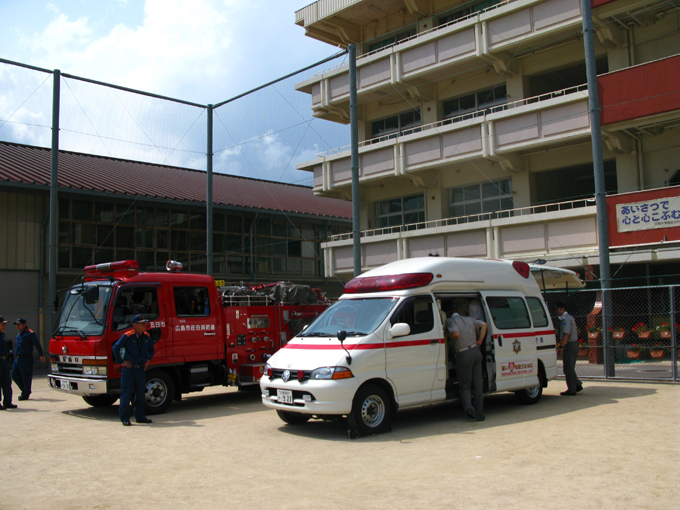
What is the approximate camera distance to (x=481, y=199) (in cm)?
2241

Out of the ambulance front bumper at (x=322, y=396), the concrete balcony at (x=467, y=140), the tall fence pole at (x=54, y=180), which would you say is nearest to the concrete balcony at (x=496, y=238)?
the concrete balcony at (x=467, y=140)

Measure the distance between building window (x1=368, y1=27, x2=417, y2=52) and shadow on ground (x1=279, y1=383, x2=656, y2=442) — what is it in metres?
16.6

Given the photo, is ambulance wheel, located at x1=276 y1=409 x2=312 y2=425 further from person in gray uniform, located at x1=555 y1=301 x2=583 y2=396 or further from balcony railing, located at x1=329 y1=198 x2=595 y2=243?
balcony railing, located at x1=329 y1=198 x2=595 y2=243

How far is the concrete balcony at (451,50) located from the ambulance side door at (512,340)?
11.7 meters

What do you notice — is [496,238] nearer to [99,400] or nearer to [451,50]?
[451,50]

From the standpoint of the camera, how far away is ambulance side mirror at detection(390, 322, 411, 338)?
28.6ft

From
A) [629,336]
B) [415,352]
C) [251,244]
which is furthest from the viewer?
[251,244]

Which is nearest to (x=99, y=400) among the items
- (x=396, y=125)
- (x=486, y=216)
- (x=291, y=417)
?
(x=291, y=417)

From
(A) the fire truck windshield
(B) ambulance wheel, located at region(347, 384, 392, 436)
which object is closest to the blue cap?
(A) the fire truck windshield

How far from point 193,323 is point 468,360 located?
5341 mm

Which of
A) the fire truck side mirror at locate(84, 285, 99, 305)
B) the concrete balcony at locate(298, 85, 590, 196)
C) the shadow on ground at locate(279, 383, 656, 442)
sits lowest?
the shadow on ground at locate(279, 383, 656, 442)

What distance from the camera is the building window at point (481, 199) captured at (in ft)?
70.9

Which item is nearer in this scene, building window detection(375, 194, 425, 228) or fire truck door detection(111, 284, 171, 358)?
fire truck door detection(111, 284, 171, 358)

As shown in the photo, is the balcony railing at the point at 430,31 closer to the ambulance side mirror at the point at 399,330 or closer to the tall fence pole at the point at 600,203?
the tall fence pole at the point at 600,203
